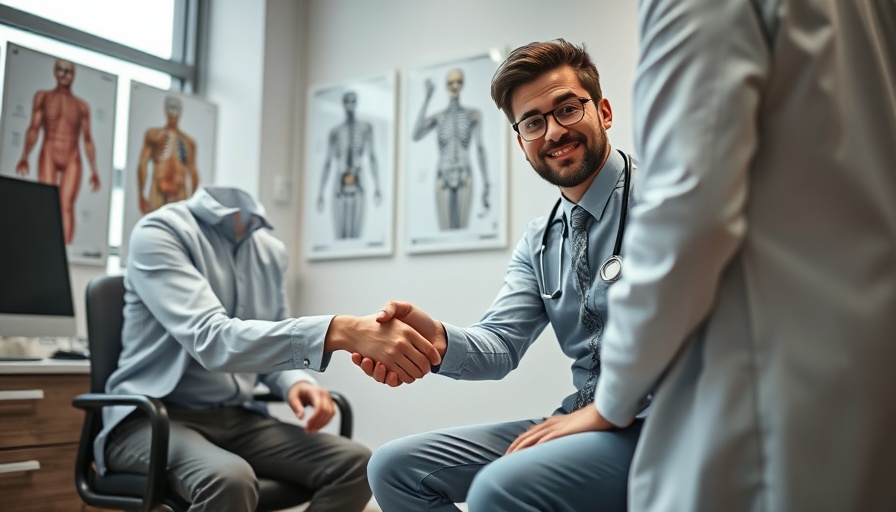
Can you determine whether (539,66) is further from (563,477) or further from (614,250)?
(563,477)

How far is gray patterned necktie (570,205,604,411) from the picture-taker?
1.61 metres

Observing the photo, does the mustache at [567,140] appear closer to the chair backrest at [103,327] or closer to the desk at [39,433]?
the chair backrest at [103,327]

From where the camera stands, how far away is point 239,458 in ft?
6.26

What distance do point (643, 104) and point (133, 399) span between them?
4.81ft

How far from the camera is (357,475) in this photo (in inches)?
83.7

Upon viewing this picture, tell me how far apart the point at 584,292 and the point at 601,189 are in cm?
25

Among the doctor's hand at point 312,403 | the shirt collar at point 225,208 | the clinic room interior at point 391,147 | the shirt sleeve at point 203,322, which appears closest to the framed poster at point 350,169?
the clinic room interior at point 391,147

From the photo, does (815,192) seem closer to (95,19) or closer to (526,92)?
(526,92)

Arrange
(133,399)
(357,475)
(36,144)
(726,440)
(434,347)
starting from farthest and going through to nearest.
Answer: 1. (36,144)
2. (357,475)
3. (133,399)
4. (434,347)
5. (726,440)

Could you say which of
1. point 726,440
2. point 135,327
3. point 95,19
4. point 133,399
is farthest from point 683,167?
point 95,19

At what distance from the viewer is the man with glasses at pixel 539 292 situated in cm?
162

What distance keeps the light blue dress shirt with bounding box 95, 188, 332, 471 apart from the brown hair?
727mm

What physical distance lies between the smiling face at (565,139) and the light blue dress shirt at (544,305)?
34mm

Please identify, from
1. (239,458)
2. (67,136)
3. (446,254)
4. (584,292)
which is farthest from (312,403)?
(67,136)
